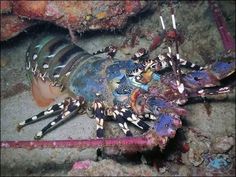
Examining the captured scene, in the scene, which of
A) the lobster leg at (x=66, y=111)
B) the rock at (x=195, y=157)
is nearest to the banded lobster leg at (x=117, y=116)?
the lobster leg at (x=66, y=111)

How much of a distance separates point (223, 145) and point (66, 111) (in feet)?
7.06

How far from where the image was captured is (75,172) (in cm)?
310

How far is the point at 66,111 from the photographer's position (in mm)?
4070

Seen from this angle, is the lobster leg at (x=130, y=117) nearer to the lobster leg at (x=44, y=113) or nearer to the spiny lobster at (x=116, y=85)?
the spiny lobster at (x=116, y=85)

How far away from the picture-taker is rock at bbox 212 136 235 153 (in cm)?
378

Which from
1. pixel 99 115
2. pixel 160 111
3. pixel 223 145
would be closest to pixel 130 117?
pixel 99 115

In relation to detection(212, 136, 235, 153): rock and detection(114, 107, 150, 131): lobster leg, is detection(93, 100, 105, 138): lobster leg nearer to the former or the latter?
detection(114, 107, 150, 131): lobster leg

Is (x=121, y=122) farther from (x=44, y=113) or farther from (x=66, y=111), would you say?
(x=44, y=113)

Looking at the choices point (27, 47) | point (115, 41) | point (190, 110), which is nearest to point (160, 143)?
point (190, 110)

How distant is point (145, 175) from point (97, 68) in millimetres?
1686

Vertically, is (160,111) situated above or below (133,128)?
above

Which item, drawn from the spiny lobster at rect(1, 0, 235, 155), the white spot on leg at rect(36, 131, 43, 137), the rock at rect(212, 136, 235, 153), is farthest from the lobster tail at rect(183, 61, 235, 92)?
the white spot on leg at rect(36, 131, 43, 137)

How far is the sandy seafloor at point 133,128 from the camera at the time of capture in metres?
3.56

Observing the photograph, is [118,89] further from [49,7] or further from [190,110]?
[49,7]
